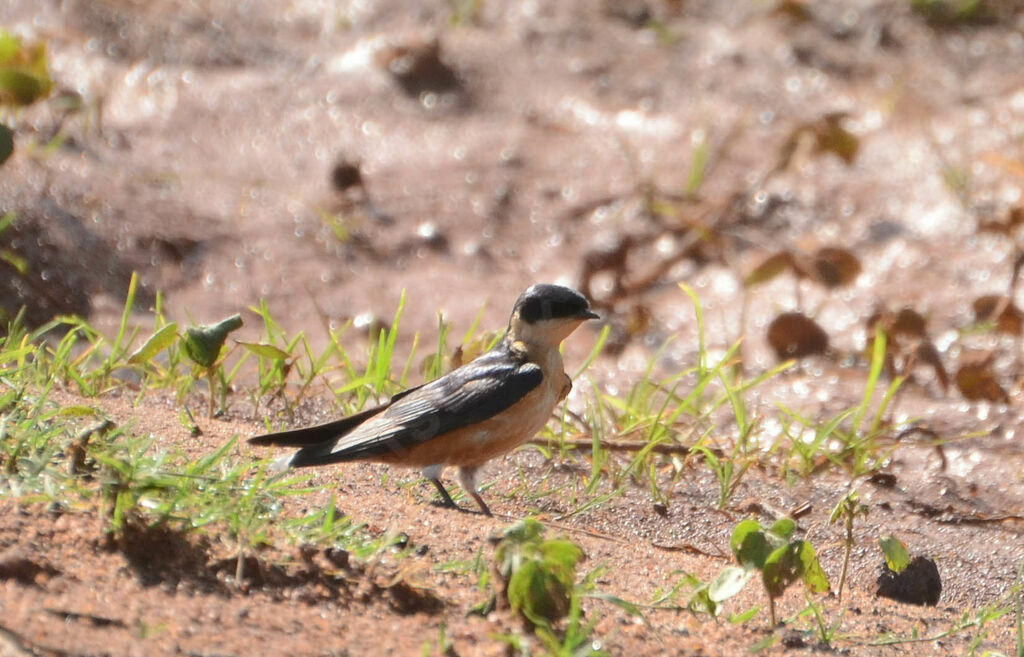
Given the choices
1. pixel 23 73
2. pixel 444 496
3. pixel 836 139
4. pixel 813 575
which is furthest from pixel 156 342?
pixel 836 139

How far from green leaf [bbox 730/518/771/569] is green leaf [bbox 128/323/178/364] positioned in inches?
76.6

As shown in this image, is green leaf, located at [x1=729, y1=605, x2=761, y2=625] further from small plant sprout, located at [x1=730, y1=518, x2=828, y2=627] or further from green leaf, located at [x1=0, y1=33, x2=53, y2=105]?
green leaf, located at [x1=0, y1=33, x2=53, y2=105]

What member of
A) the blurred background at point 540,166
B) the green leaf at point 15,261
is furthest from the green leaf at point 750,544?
the green leaf at point 15,261

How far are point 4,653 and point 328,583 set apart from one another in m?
0.76

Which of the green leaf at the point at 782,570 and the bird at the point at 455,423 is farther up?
the bird at the point at 455,423

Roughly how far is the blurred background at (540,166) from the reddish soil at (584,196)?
18mm

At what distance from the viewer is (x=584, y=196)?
24.3ft

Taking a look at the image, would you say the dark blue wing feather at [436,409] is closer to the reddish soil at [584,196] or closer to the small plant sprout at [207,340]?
the reddish soil at [584,196]

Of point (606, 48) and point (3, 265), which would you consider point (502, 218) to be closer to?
point (606, 48)

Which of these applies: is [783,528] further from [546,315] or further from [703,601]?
[546,315]

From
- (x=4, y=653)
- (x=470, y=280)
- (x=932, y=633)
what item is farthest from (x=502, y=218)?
(x=4, y=653)

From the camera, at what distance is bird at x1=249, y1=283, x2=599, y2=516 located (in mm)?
3967

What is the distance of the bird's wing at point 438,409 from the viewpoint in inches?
155

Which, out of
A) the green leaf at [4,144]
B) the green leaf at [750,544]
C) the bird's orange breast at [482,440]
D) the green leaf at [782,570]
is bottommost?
the green leaf at [782,570]
